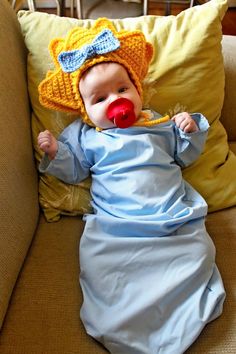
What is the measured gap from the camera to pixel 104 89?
36.3 inches

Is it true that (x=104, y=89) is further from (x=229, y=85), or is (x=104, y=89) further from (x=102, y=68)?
(x=229, y=85)

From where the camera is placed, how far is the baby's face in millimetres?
914

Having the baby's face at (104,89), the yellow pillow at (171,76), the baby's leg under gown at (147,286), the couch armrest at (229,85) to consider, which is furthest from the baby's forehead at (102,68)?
the couch armrest at (229,85)

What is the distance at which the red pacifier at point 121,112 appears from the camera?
0.91m

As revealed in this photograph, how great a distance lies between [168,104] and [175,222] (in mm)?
349

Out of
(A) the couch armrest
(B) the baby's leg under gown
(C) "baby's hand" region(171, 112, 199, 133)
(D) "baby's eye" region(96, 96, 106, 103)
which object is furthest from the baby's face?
(A) the couch armrest

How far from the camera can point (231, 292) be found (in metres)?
0.87

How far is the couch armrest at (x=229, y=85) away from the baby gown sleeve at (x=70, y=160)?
48 centimetres

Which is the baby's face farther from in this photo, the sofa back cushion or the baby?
the sofa back cushion

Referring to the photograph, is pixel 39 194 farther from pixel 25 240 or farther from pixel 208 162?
pixel 208 162

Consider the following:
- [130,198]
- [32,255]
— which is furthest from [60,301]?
[130,198]

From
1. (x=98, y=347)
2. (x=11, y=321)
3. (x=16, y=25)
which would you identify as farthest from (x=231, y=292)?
(x=16, y=25)

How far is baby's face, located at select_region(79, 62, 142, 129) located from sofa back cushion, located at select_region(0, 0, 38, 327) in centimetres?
18

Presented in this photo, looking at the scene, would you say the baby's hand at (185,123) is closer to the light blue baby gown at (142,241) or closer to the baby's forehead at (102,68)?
the light blue baby gown at (142,241)
